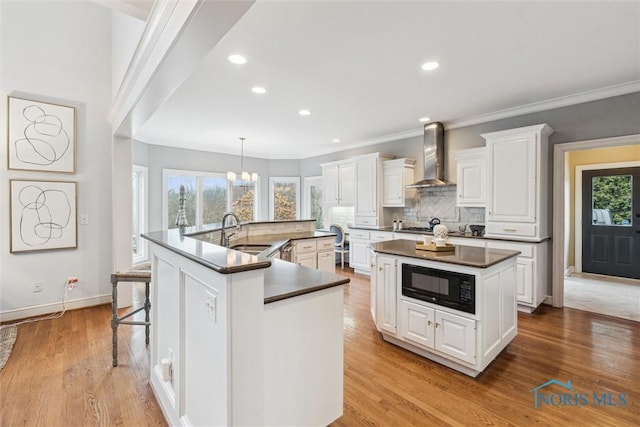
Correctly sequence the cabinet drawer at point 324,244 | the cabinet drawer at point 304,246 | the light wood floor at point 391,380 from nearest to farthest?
the light wood floor at point 391,380, the cabinet drawer at point 304,246, the cabinet drawer at point 324,244

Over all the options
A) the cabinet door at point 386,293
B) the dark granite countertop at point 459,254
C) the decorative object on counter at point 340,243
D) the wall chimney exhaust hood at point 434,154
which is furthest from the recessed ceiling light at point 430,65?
the decorative object on counter at point 340,243

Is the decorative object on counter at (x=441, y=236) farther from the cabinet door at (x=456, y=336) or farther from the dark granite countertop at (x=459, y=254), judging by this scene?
the cabinet door at (x=456, y=336)

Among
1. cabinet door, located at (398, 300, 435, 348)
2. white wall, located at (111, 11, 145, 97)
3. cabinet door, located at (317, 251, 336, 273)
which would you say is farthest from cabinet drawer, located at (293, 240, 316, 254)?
white wall, located at (111, 11, 145, 97)

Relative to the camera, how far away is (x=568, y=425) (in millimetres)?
A: 1782

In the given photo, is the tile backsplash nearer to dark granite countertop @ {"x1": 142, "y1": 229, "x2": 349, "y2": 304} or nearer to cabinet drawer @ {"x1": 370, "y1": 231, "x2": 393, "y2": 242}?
cabinet drawer @ {"x1": 370, "y1": 231, "x2": 393, "y2": 242}

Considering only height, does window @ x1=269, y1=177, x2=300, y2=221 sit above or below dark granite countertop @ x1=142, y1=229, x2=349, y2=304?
above

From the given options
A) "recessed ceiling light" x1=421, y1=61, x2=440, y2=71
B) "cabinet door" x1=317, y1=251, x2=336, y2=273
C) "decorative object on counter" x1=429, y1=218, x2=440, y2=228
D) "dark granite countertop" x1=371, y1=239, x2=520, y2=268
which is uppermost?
"recessed ceiling light" x1=421, y1=61, x2=440, y2=71

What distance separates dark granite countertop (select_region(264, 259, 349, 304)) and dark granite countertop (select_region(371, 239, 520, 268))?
1.11 metres

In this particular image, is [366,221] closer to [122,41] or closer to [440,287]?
[440,287]

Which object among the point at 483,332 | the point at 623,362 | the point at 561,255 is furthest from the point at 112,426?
the point at 561,255

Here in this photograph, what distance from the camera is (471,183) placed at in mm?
4395

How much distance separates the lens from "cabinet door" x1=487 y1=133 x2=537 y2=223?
143 inches

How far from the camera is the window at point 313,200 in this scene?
756 cm

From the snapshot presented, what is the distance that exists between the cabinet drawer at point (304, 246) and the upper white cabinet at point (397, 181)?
1994 mm
